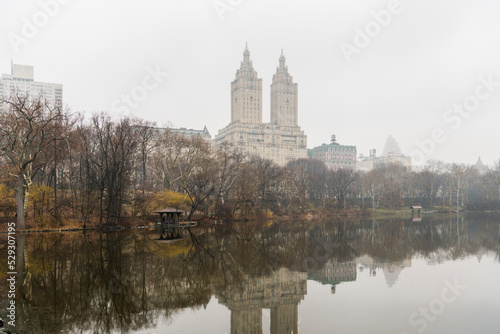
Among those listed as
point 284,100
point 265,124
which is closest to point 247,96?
point 265,124

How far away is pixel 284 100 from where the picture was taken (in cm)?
18688

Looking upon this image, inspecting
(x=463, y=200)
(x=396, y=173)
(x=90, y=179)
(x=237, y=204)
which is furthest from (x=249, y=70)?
(x=90, y=179)

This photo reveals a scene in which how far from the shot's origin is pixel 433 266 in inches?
825

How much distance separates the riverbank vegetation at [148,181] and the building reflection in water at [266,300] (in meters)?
25.3

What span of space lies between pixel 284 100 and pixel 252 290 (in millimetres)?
176293

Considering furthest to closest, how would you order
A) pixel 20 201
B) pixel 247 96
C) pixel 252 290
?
pixel 247 96
pixel 20 201
pixel 252 290

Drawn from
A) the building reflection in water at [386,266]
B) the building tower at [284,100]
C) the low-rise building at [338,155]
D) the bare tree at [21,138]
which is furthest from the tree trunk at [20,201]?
the low-rise building at [338,155]

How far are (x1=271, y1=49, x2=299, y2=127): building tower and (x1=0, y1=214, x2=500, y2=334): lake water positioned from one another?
16236 cm

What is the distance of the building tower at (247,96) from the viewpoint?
177625 mm

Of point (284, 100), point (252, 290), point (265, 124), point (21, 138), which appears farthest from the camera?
point (284, 100)

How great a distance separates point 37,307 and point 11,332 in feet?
8.56

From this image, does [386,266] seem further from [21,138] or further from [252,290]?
[21,138]

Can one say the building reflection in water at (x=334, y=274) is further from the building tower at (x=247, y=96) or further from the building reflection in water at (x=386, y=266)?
the building tower at (x=247, y=96)

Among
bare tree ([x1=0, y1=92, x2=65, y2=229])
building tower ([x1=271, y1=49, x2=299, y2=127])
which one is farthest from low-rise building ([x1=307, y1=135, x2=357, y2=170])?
bare tree ([x1=0, y1=92, x2=65, y2=229])
